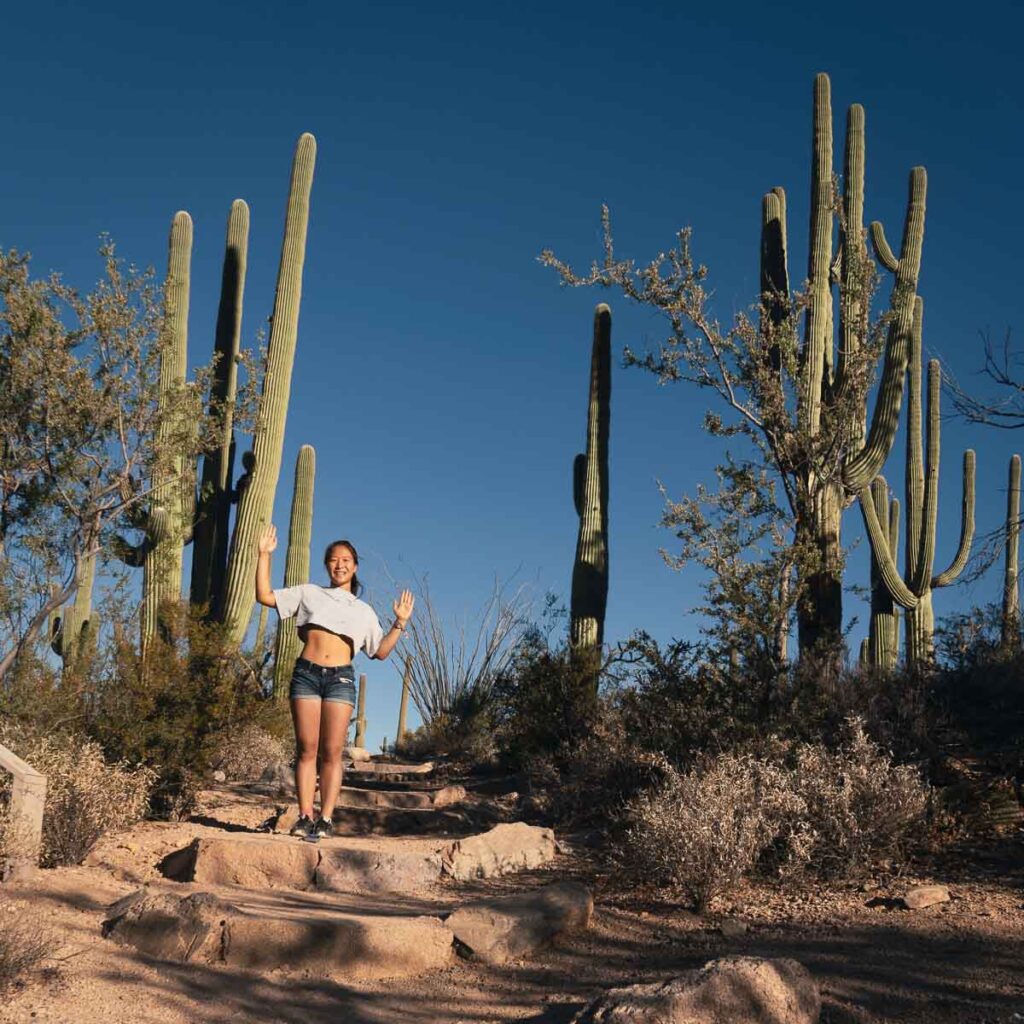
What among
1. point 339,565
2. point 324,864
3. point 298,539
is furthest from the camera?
point 298,539

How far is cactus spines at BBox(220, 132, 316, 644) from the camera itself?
41.5ft

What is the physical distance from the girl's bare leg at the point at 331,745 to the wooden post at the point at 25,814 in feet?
5.52

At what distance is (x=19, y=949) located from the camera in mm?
4277

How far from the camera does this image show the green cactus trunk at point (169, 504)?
11242mm

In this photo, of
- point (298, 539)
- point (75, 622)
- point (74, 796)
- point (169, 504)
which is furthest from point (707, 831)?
point (75, 622)

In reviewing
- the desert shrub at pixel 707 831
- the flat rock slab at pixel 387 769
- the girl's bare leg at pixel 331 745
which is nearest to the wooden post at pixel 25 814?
the girl's bare leg at pixel 331 745

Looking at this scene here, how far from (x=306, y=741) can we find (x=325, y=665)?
49 centimetres

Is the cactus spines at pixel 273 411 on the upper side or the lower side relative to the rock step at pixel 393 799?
upper

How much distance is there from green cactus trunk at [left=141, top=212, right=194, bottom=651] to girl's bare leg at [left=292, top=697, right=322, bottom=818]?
4.76 metres

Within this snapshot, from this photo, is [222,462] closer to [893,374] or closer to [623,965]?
[893,374]

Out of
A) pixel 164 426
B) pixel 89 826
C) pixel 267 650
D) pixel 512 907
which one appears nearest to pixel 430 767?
pixel 267 650

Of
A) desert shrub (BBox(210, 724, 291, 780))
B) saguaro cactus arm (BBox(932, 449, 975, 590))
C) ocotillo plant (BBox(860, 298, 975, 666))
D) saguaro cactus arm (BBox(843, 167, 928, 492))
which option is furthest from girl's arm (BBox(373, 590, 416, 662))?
saguaro cactus arm (BBox(932, 449, 975, 590))

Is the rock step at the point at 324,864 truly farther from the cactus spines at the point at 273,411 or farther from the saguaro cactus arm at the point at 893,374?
the saguaro cactus arm at the point at 893,374

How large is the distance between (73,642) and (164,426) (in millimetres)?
4697
